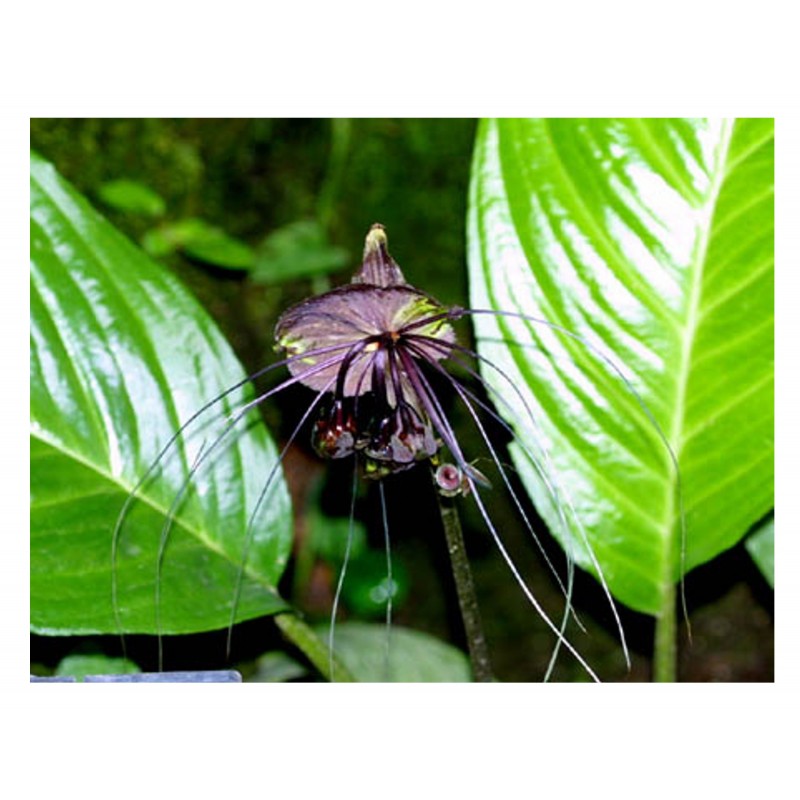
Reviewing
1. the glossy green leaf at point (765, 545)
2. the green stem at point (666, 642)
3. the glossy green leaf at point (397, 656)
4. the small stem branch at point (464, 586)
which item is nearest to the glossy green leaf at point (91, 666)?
the glossy green leaf at point (397, 656)

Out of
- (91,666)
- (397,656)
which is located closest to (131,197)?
(91,666)

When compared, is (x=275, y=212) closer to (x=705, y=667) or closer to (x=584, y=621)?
(x=584, y=621)

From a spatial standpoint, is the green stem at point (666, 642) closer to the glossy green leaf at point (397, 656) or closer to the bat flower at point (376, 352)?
the glossy green leaf at point (397, 656)

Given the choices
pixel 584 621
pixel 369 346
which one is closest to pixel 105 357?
pixel 369 346

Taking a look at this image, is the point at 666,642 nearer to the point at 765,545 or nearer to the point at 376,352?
the point at 765,545

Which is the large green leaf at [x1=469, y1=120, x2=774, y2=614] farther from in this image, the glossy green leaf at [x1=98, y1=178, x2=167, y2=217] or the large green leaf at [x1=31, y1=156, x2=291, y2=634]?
the glossy green leaf at [x1=98, y1=178, x2=167, y2=217]

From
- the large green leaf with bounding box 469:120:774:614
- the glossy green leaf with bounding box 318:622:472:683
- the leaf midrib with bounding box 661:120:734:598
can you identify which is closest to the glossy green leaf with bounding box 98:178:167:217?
the large green leaf with bounding box 469:120:774:614
